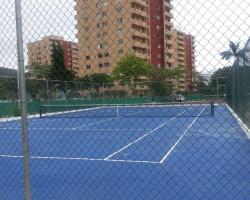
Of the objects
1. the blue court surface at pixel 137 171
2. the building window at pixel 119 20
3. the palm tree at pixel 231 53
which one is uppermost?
the building window at pixel 119 20

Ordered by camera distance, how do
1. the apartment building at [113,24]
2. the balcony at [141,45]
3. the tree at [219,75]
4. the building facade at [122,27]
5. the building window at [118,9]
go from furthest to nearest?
A: the balcony at [141,45]
the tree at [219,75]
the building window at [118,9]
the apartment building at [113,24]
the building facade at [122,27]

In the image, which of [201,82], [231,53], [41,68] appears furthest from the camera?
[41,68]

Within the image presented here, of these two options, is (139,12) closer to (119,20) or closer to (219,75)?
(119,20)

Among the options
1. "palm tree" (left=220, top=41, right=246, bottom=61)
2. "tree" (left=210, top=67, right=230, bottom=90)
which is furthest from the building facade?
"tree" (left=210, top=67, right=230, bottom=90)

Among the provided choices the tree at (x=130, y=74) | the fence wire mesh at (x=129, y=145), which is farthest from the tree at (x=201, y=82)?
the tree at (x=130, y=74)

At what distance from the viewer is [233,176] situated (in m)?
6.61

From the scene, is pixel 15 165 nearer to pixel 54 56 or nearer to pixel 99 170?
pixel 99 170

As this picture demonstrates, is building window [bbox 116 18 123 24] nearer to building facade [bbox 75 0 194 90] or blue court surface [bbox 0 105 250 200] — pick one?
building facade [bbox 75 0 194 90]

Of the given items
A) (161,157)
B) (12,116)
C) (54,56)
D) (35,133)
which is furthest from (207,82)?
(12,116)

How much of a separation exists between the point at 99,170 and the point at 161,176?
1277 millimetres

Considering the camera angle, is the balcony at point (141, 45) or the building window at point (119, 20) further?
the balcony at point (141, 45)

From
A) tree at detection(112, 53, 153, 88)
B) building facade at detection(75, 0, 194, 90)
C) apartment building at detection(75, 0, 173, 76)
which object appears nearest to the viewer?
building facade at detection(75, 0, 194, 90)

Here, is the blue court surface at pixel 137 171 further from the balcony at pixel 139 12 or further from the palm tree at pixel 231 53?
the balcony at pixel 139 12

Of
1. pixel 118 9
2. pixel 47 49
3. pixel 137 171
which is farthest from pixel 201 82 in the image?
pixel 137 171
